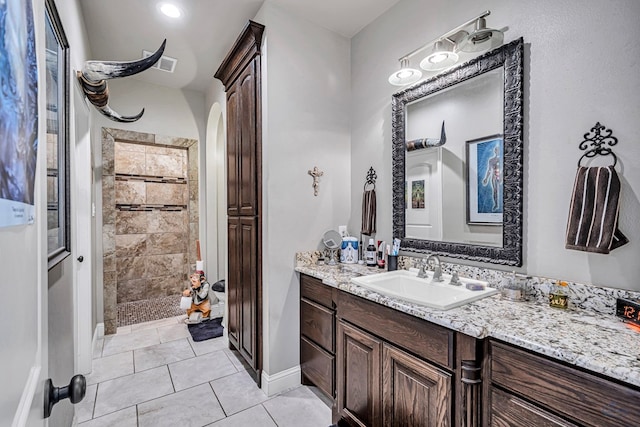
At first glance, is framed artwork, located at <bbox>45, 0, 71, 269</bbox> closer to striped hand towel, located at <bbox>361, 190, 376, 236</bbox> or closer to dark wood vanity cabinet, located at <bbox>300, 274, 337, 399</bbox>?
dark wood vanity cabinet, located at <bbox>300, 274, 337, 399</bbox>

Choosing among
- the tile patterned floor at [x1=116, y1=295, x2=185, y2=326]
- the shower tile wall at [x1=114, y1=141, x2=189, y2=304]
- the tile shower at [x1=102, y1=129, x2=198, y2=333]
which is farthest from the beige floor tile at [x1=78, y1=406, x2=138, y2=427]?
the shower tile wall at [x1=114, y1=141, x2=189, y2=304]

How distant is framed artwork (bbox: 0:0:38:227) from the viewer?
1.44 ft

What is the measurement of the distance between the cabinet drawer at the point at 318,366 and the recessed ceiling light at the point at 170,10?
8.80ft

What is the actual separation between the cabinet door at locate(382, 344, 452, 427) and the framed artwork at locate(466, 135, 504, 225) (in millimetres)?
872

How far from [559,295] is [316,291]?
4.40 feet

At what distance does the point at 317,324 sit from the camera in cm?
210

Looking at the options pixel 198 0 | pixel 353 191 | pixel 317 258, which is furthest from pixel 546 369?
pixel 198 0

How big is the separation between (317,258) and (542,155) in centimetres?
157

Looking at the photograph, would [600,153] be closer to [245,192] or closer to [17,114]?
[17,114]

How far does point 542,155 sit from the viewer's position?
4.73 ft

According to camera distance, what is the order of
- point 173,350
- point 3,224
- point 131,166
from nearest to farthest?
1. point 3,224
2. point 173,350
3. point 131,166

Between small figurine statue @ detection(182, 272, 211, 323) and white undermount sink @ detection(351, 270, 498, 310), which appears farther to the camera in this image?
small figurine statue @ detection(182, 272, 211, 323)

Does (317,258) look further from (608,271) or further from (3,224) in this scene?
(3,224)

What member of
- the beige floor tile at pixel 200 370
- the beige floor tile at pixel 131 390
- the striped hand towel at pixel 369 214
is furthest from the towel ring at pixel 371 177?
the beige floor tile at pixel 131 390
